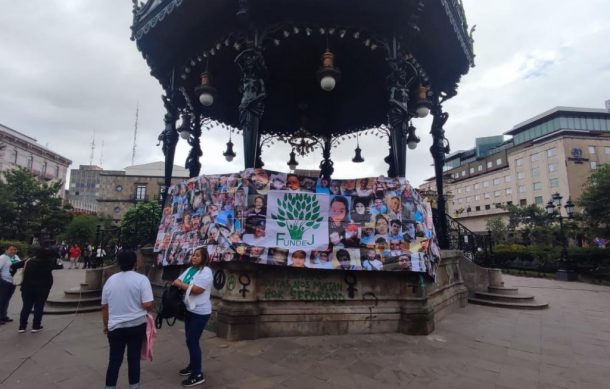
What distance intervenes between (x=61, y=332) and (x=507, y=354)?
7.68 m

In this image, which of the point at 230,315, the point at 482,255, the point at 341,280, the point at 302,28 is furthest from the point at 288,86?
the point at 482,255

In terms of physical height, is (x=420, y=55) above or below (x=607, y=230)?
above

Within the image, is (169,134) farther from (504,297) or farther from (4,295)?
(504,297)

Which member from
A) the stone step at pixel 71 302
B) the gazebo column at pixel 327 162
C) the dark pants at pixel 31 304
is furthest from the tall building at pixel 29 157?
the dark pants at pixel 31 304

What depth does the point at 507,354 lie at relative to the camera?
501 centimetres

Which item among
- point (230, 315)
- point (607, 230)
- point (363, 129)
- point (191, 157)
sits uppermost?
point (363, 129)

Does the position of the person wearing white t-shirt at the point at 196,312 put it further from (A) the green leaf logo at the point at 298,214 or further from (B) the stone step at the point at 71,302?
(B) the stone step at the point at 71,302

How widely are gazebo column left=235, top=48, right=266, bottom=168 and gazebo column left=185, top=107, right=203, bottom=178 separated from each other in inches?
169

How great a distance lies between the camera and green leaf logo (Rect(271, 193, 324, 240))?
5941mm

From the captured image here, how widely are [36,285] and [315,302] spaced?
Answer: 17.6 feet

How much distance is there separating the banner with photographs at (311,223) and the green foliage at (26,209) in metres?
32.2

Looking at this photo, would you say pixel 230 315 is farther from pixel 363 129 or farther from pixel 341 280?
pixel 363 129

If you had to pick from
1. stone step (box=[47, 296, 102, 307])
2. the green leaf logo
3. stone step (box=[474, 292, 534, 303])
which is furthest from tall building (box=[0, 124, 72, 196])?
stone step (box=[474, 292, 534, 303])

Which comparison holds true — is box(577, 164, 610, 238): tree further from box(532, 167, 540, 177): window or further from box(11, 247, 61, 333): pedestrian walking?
box(532, 167, 540, 177): window
